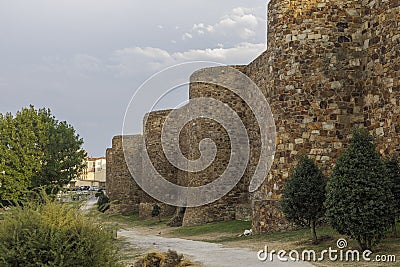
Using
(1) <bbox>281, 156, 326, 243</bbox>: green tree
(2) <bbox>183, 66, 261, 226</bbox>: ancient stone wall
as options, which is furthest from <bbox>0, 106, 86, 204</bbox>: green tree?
(1) <bbox>281, 156, 326, 243</bbox>: green tree

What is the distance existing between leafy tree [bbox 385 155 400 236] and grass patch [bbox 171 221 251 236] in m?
7.51

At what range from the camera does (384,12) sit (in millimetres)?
11586

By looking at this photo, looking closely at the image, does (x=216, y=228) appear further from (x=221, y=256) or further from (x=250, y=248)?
(x=221, y=256)

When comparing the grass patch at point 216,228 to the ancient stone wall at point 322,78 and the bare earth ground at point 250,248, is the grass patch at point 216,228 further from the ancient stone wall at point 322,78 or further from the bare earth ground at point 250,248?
the ancient stone wall at point 322,78

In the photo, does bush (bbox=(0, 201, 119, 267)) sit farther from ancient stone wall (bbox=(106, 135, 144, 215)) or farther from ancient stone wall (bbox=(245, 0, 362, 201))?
ancient stone wall (bbox=(106, 135, 144, 215))

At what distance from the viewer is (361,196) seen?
8.85 metres

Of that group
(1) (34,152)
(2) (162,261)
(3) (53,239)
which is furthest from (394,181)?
(1) (34,152)

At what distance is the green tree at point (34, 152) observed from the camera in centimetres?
2508

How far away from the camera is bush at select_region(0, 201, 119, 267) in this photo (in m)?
5.42

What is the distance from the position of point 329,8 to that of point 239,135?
818 centimetres

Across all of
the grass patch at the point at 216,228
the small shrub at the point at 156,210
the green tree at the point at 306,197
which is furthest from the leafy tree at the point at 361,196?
the small shrub at the point at 156,210

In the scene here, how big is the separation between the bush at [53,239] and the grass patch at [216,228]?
11.3 meters

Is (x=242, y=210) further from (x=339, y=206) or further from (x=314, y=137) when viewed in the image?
(x=339, y=206)

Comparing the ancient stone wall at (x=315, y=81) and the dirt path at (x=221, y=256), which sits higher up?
the ancient stone wall at (x=315, y=81)
